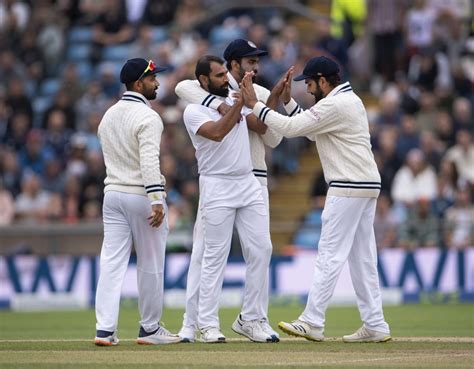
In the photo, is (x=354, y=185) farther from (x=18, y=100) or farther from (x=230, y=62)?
(x=18, y=100)

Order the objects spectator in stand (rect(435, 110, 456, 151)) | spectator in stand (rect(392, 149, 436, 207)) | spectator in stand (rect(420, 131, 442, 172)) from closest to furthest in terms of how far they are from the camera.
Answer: spectator in stand (rect(392, 149, 436, 207)) < spectator in stand (rect(420, 131, 442, 172)) < spectator in stand (rect(435, 110, 456, 151))

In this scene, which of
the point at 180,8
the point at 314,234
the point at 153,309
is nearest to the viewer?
the point at 153,309

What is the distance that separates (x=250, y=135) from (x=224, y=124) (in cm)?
73

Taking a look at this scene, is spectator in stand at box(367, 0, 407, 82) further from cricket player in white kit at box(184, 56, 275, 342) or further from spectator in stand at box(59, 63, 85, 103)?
cricket player in white kit at box(184, 56, 275, 342)

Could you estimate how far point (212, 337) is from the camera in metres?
13.0

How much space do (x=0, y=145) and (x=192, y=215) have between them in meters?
5.35

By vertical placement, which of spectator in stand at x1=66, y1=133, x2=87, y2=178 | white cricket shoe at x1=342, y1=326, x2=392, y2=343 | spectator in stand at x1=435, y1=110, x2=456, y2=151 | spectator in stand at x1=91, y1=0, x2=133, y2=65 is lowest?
white cricket shoe at x1=342, y1=326, x2=392, y2=343

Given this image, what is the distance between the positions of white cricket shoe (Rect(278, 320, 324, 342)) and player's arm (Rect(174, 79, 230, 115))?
2.10 m

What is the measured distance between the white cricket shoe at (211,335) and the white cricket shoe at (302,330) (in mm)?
610

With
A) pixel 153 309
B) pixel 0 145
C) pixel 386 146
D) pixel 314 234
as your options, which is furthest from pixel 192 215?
pixel 153 309

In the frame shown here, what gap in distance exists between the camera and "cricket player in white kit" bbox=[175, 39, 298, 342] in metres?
13.1

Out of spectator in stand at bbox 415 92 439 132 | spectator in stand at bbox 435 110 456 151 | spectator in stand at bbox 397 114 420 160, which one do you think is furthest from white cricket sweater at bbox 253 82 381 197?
spectator in stand at bbox 415 92 439 132

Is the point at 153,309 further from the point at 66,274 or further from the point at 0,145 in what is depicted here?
the point at 0,145

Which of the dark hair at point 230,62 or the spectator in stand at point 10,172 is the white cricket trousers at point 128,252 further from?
the spectator in stand at point 10,172
